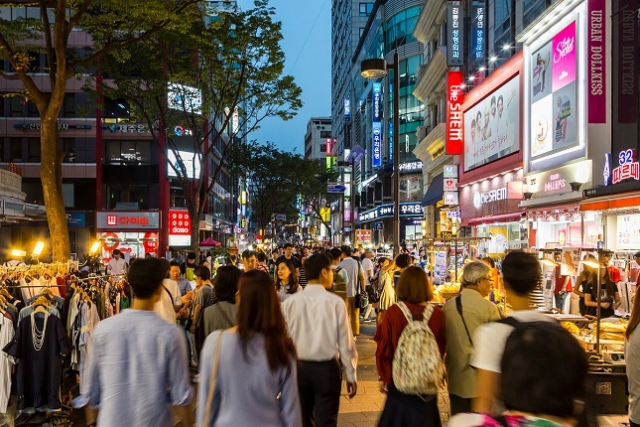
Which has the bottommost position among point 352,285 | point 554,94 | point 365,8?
point 352,285

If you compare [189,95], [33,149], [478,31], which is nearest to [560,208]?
[478,31]

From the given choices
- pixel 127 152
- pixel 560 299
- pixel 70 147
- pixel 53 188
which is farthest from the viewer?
pixel 127 152

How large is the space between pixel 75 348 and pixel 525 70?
56.3ft

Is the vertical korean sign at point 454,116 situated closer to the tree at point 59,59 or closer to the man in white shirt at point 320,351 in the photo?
the tree at point 59,59

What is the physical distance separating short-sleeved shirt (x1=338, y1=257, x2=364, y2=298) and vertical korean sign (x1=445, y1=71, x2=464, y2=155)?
16958 millimetres

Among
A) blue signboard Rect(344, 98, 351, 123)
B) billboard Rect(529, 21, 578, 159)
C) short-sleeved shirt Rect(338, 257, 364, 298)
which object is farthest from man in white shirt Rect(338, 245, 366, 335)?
blue signboard Rect(344, 98, 351, 123)

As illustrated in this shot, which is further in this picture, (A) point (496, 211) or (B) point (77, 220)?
(B) point (77, 220)

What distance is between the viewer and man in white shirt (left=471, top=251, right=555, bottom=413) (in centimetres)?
347

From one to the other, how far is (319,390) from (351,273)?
27.1 feet

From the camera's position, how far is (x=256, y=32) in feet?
71.2

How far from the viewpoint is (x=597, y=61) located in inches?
631

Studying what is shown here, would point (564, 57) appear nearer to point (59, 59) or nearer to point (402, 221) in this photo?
point (59, 59)

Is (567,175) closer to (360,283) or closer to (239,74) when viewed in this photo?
(360,283)

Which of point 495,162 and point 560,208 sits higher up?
point 495,162
